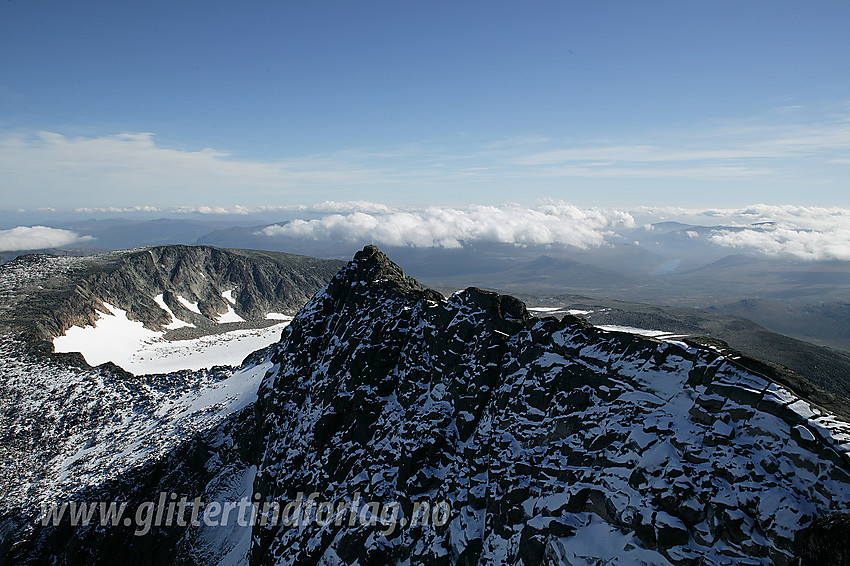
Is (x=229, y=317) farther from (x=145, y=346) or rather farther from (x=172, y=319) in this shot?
(x=145, y=346)

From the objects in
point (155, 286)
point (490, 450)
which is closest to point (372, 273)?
point (490, 450)

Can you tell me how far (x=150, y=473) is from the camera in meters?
42.1

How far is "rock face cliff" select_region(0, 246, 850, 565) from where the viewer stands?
1748 centimetres

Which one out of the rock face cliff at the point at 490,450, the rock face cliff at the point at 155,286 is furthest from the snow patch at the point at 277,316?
the rock face cliff at the point at 490,450

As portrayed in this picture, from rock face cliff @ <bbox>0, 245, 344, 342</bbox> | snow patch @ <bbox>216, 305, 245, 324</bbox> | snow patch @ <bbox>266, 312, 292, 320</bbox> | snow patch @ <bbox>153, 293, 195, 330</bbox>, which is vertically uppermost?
rock face cliff @ <bbox>0, 245, 344, 342</bbox>

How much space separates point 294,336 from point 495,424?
1033 inches

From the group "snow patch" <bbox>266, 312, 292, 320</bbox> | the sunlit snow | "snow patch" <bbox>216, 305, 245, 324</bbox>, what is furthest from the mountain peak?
"snow patch" <bbox>266, 312, 292, 320</bbox>

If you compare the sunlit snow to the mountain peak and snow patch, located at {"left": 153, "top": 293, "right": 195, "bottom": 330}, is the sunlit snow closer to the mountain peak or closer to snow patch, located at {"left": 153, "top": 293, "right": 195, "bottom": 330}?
snow patch, located at {"left": 153, "top": 293, "right": 195, "bottom": 330}

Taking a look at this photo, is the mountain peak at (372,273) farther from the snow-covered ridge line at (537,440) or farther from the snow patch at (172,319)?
the snow patch at (172,319)

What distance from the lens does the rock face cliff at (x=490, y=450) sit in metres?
17.5

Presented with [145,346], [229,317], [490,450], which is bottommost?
[229,317]

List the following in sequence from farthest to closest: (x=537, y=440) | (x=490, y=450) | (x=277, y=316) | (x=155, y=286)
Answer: (x=277, y=316)
(x=155, y=286)
(x=490, y=450)
(x=537, y=440)

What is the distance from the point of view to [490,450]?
87.8 ft

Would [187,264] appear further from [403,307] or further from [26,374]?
[403,307]
